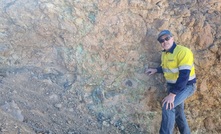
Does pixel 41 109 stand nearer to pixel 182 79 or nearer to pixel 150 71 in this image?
pixel 150 71

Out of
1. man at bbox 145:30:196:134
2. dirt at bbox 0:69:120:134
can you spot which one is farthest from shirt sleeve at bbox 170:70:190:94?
dirt at bbox 0:69:120:134

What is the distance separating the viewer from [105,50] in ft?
15.3

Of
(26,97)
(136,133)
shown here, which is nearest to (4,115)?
(26,97)

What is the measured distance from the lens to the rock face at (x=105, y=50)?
4.54m

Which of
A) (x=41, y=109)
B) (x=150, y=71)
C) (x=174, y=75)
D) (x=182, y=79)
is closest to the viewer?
(x=182, y=79)

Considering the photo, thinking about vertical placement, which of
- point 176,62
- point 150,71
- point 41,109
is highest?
point 176,62

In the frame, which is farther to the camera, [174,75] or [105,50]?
[105,50]

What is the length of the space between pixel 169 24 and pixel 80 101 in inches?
75.5

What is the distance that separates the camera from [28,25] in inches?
185

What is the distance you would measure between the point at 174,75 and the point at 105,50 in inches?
45.8

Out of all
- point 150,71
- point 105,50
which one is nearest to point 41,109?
point 105,50

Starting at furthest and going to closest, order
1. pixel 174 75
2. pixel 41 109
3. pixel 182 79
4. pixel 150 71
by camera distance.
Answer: pixel 150 71 → pixel 174 75 → pixel 41 109 → pixel 182 79

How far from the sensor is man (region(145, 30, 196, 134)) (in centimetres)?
396

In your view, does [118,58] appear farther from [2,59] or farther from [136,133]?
[2,59]
